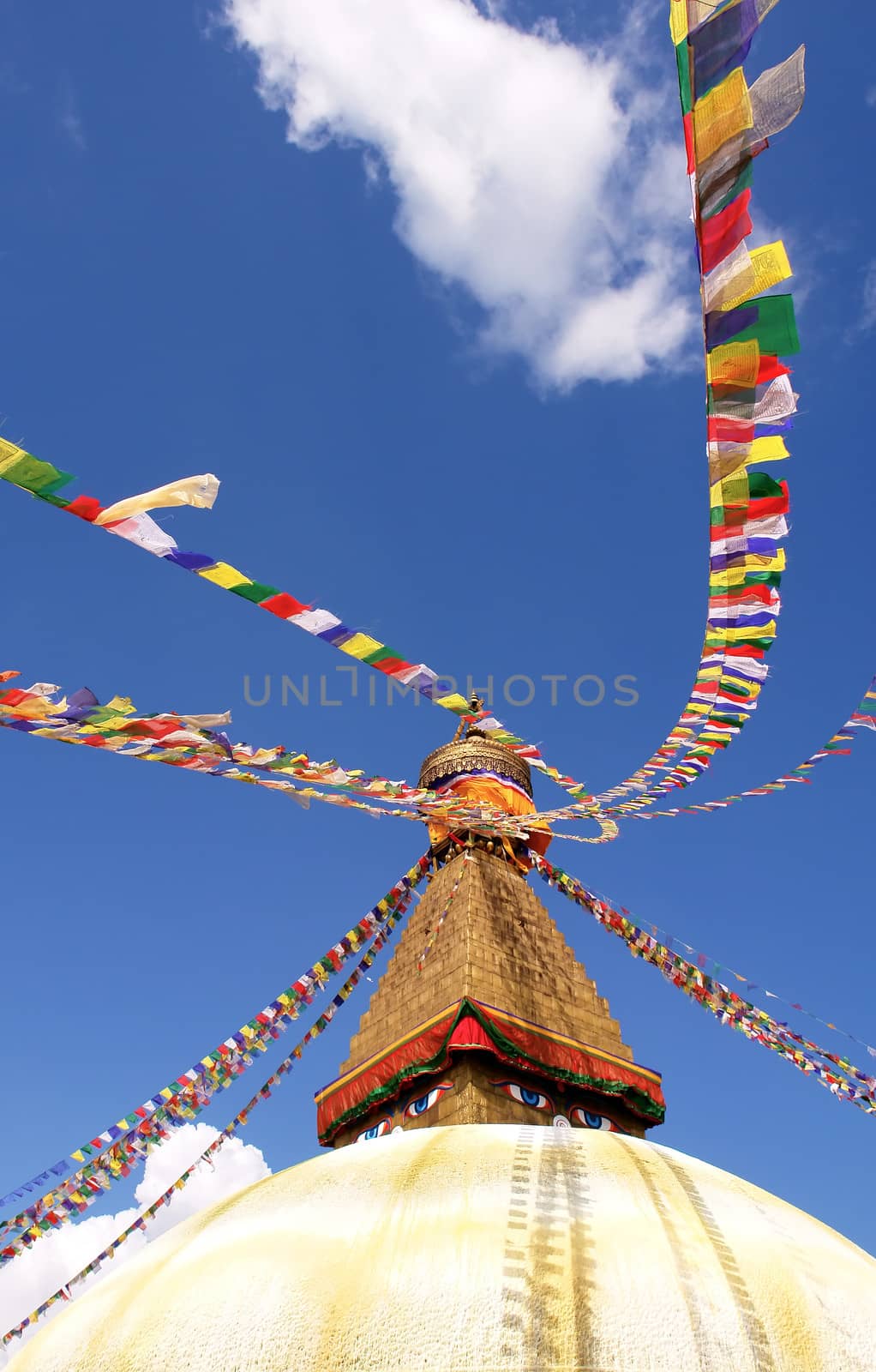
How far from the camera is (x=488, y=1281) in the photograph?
13.9 ft

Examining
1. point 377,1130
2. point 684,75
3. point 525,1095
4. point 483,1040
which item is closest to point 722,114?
point 684,75

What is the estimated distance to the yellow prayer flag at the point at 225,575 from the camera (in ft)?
18.6

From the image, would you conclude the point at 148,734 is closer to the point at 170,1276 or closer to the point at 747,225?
the point at 170,1276

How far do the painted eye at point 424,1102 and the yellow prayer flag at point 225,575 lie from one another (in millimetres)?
5665

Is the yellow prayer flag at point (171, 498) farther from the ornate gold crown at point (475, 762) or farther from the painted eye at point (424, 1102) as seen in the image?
the ornate gold crown at point (475, 762)

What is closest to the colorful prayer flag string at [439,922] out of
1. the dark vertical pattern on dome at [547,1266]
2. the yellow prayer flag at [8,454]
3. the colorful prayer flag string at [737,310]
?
the dark vertical pattern on dome at [547,1266]

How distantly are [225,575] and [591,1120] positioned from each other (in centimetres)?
722

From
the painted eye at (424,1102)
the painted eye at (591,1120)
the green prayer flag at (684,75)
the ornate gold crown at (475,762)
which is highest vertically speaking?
the ornate gold crown at (475,762)

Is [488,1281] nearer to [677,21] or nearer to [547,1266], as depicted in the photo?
[547,1266]

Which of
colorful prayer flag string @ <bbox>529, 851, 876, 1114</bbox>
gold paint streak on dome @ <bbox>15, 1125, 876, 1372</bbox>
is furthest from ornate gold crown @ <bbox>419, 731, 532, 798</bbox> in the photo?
gold paint streak on dome @ <bbox>15, 1125, 876, 1372</bbox>

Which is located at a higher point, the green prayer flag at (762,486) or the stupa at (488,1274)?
the green prayer flag at (762,486)

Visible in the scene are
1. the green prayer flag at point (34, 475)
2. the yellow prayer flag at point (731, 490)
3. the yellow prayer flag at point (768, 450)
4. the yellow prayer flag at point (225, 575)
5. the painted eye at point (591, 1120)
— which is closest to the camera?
the green prayer flag at point (34, 475)

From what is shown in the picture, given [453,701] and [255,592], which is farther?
[453,701]

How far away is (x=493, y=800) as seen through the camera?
44.9 feet
